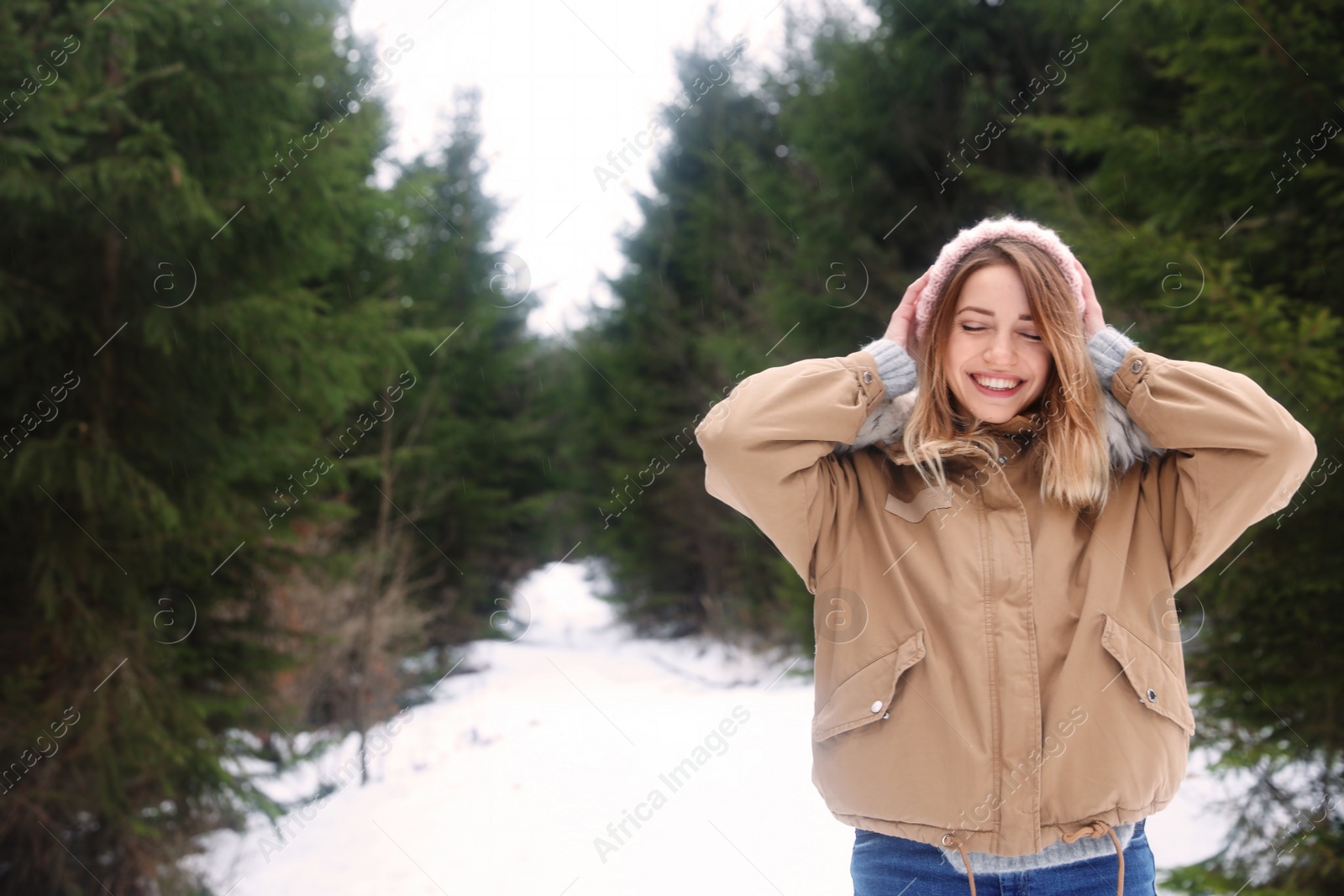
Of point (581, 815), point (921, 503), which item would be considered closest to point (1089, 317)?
point (921, 503)

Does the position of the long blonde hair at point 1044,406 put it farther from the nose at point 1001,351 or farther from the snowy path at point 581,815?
the snowy path at point 581,815

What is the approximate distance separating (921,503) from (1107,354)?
507mm

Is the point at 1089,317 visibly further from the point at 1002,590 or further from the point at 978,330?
the point at 1002,590

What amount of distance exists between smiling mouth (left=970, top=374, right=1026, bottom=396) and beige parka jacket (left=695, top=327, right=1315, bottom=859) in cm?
10

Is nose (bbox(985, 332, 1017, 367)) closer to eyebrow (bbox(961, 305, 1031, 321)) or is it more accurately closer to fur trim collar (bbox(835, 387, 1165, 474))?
eyebrow (bbox(961, 305, 1031, 321))

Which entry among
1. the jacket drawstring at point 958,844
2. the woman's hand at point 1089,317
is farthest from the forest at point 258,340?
the jacket drawstring at point 958,844

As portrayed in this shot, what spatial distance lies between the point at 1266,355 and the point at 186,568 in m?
5.46

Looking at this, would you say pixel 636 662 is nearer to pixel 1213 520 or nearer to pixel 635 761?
pixel 635 761

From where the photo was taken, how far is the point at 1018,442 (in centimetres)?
181

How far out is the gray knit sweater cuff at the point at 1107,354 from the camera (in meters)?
1.81

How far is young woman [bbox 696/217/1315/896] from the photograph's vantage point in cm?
156

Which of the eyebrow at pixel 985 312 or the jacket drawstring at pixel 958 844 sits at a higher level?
the eyebrow at pixel 985 312

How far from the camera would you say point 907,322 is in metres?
1.93

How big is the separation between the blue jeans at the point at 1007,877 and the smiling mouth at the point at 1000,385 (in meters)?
0.84
